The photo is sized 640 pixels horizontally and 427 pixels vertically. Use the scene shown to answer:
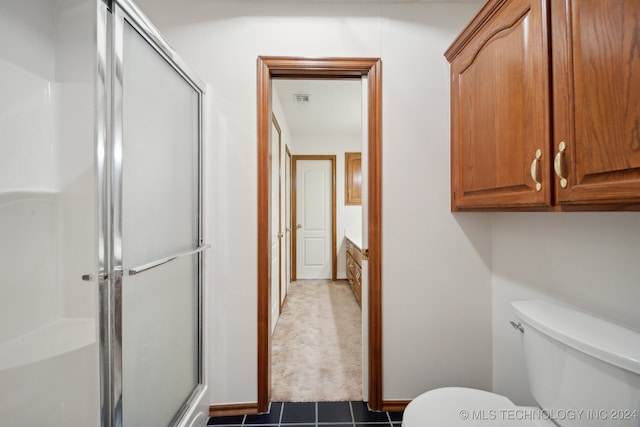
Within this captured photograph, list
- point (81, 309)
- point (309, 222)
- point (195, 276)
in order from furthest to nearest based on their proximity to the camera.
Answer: point (309, 222) < point (195, 276) < point (81, 309)

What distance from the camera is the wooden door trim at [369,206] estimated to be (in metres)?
1.62

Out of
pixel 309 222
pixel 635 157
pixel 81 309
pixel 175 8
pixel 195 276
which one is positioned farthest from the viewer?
pixel 309 222

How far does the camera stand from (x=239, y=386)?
162 centimetres

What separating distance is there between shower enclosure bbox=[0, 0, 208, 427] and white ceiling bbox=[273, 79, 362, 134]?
160 centimetres

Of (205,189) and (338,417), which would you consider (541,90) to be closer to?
(205,189)

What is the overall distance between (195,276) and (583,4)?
75.3 inches

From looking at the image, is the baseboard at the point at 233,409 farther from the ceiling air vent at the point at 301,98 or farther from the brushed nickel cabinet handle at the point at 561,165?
the ceiling air vent at the point at 301,98

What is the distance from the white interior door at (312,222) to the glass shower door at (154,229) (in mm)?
3214

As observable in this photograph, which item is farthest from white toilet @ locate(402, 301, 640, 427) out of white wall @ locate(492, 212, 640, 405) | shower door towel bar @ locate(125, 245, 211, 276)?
shower door towel bar @ locate(125, 245, 211, 276)

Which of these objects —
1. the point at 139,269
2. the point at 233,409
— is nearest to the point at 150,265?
the point at 139,269

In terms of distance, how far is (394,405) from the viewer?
1626mm

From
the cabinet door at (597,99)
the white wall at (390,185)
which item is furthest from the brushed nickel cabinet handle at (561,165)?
the white wall at (390,185)

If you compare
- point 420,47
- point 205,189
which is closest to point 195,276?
point 205,189

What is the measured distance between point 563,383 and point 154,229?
1622 millimetres
